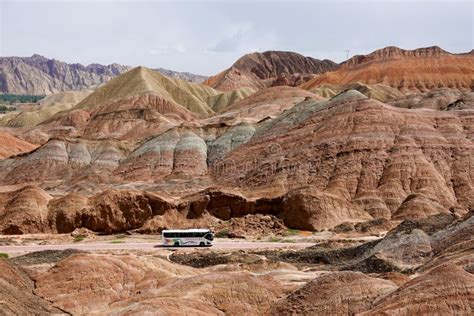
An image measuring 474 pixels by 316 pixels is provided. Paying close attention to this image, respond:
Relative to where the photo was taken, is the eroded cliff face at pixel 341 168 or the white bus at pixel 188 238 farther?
the eroded cliff face at pixel 341 168

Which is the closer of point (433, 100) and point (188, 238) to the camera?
point (188, 238)

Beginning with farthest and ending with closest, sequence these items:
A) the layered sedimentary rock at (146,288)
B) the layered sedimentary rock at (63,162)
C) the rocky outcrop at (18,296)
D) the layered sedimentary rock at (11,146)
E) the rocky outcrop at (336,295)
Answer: the layered sedimentary rock at (11,146), the layered sedimentary rock at (63,162), the rocky outcrop at (18,296), the layered sedimentary rock at (146,288), the rocky outcrop at (336,295)

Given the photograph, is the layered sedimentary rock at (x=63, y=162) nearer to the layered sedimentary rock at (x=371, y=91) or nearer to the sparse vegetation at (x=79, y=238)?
the sparse vegetation at (x=79, y=238)

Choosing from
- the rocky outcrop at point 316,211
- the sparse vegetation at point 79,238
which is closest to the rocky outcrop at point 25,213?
the sparse vegetation at point 79,238

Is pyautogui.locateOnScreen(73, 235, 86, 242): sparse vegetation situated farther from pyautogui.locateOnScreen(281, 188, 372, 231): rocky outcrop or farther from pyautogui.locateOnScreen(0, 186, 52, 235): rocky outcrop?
pyautogui.locateOnScreen(281, 188, 372, 231): rocky outcrop

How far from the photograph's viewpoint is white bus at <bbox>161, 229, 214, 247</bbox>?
2104 inches

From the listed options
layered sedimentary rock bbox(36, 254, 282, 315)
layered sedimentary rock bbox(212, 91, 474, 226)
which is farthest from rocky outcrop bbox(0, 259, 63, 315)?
layered sedimentary rock bbox(212, 91, 474, 226)

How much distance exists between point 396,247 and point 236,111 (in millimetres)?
118275

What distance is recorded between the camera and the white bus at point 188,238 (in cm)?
5344

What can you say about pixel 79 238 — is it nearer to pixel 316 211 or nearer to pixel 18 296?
pixel 316 211

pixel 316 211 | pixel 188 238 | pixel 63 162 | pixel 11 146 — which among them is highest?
pixel 11 146

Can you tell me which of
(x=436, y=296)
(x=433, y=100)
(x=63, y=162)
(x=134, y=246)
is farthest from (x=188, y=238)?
(x=433, y=100)

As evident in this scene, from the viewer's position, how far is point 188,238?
5397cm

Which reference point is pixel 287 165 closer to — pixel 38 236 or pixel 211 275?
pixel 38 236
